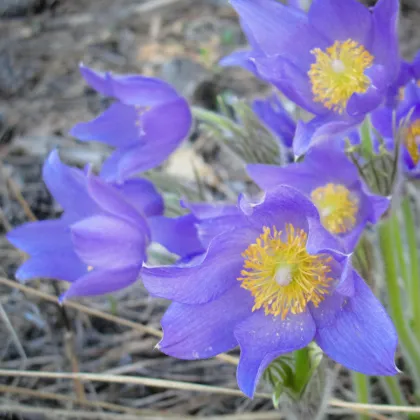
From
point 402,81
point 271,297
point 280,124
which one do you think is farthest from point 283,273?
point 402,81

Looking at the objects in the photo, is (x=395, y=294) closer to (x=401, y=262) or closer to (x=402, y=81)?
(x=401, y=262)

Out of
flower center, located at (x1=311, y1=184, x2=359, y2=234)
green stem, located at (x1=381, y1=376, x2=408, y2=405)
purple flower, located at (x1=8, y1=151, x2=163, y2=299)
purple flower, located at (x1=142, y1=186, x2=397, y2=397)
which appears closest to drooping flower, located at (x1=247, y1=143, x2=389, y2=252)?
flower center, located at (x1=311, y1=184, x2=359, y2=234)

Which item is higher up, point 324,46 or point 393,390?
point 324,46

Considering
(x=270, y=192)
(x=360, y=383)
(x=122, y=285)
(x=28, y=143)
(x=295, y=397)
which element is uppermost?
(x=270, y=192)

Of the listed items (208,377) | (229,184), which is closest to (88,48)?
(229,184)

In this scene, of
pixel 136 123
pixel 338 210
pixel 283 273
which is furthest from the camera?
pixel 136 123

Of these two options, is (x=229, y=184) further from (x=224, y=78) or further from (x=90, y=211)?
(x=90, y=211)

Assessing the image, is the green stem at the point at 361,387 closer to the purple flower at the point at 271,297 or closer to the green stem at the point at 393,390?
the green stem at the point at 393,390

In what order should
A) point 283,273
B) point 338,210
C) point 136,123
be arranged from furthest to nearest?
point 136,123 → point 338,210 → point 283,273
